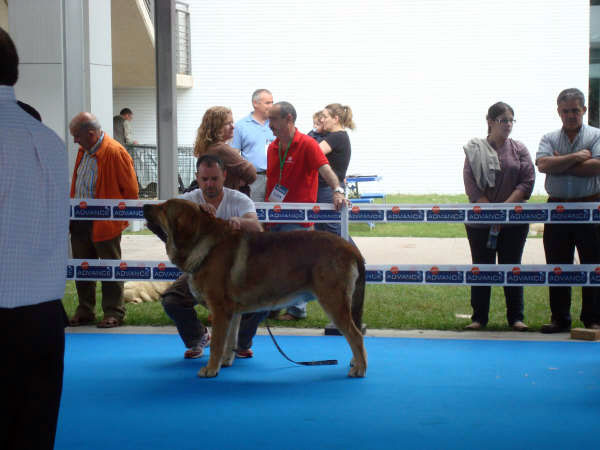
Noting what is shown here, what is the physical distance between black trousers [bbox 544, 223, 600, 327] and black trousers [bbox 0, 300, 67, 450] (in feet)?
17.9

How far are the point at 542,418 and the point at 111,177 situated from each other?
4.82 m

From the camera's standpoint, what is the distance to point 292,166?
6.70 m

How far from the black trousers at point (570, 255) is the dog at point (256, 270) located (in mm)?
2641

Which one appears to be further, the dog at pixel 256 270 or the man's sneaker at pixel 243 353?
the man's sneaker at pixel 243 353

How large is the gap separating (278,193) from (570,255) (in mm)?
2959

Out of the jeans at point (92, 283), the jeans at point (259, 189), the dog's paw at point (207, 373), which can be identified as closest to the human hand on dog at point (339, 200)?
the jeans at point (259, 189)

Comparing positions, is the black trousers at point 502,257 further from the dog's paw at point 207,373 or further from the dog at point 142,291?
the dog at point 142,291

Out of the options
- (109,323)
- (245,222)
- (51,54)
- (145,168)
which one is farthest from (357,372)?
(145,168)

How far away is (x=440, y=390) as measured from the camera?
15.1 ft

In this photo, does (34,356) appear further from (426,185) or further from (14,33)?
(426,185)

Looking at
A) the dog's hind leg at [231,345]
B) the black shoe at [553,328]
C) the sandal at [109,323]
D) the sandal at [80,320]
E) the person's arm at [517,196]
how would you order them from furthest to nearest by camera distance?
the sandal at [80,320] → the sandal at [109,323] → the person's arm at [517,196] → the black shoe at [553,328] → the dog's hind leg at [231,345]

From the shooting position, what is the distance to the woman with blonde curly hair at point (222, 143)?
6.46m

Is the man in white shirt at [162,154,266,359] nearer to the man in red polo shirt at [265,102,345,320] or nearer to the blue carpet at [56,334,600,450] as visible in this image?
the blue carpet at [56,334,600,450]

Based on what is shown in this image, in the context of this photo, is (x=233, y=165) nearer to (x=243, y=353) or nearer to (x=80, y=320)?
(x=243, y=353)
